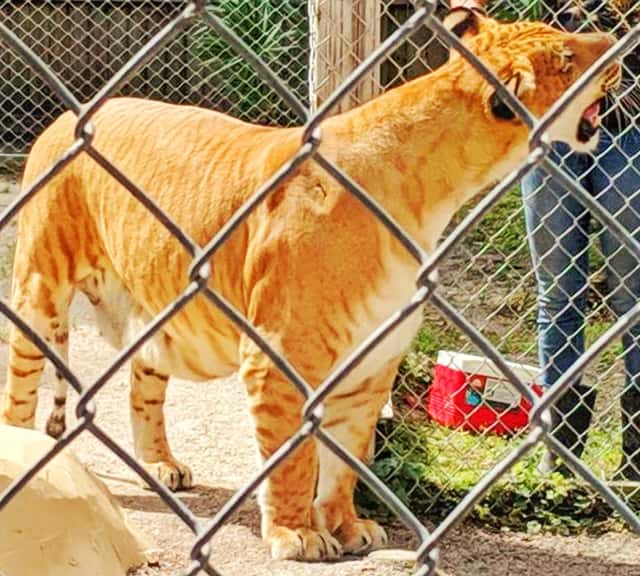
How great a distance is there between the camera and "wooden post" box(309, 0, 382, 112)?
14.5 ft

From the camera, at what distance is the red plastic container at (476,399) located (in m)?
5.19

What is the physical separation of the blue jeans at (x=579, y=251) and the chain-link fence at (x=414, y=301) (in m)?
0.03

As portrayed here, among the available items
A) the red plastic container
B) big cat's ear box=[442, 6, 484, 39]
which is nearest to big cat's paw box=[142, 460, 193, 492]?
the red plastic container

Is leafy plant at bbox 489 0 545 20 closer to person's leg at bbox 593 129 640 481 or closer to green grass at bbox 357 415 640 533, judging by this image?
person's leg at bbox 593 129 640 481

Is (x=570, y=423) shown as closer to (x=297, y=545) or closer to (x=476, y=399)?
(x=476, y=399)

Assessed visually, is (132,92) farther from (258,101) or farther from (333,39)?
(333,39)

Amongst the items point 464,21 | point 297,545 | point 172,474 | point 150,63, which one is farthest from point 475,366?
point 150,63

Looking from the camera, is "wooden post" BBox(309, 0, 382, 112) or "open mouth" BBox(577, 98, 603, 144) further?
"wooden post" BBox(309, 0, 382, 112)

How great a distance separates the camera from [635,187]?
4410 mm

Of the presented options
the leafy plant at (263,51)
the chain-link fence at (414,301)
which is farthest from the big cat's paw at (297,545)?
the leafy plant at (263,51)

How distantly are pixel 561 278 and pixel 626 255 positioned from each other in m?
0.21

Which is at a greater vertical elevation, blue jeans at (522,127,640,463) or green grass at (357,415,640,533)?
blue jeans at (522,127,640,463)

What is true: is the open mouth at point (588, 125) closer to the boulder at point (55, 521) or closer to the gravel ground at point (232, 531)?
the gravel ground at point (232, 531)

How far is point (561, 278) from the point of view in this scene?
459 cm
